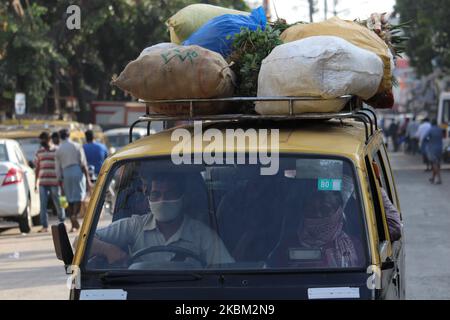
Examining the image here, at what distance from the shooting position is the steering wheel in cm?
494

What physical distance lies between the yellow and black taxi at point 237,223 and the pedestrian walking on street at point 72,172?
35.9ft

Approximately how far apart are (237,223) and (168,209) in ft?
1.29

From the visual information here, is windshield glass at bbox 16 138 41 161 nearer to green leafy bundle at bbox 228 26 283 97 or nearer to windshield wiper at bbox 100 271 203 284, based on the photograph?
green leafy bundle at bbox 228 26 283 97

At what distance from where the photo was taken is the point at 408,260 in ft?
39.5

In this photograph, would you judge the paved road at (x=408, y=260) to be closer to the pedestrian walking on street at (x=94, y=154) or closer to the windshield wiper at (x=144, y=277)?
the pedestrian walking on street at (x=94, y=154)

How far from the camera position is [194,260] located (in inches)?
194

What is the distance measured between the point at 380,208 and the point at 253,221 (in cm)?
83

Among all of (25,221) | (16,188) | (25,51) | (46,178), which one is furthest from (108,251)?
(25,51)

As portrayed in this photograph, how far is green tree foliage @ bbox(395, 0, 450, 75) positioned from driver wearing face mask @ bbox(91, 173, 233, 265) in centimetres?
3403

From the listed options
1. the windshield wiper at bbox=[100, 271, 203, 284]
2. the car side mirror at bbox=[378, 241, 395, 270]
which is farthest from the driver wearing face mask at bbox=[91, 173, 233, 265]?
the car side mirror at bbox=[378, 241, 395, 270]

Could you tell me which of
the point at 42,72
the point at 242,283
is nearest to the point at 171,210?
the point at 242,283

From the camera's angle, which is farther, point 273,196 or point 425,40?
point 425,40

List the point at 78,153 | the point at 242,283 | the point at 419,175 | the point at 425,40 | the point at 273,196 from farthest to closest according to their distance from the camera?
the point at 425,40
the point at 419,175
the point at 78,153
the point at 273,196
the point at 242,283

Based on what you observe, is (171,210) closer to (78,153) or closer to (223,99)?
(223,99)
